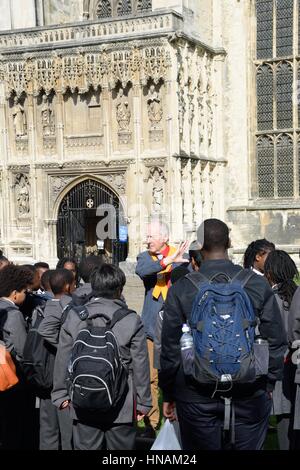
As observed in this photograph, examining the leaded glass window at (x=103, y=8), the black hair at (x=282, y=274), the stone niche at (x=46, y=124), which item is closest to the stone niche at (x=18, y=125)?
the stone niche at (x=46, y=124)

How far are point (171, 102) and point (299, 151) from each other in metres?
4.43

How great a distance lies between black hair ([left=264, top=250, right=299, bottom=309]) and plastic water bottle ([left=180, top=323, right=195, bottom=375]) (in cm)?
153

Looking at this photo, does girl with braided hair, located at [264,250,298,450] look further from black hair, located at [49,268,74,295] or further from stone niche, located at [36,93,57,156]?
stone niche, located at [36,93,57,156]

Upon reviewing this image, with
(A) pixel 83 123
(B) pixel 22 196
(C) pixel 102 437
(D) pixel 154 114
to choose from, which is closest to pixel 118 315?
(C) pixel 102 437

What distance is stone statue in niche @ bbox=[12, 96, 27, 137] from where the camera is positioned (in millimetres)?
18453

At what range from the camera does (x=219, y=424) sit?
3895 millimetres

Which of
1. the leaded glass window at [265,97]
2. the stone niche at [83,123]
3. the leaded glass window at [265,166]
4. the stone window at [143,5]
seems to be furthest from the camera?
the stone window at [143,5]

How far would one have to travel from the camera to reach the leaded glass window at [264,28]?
1858 cm

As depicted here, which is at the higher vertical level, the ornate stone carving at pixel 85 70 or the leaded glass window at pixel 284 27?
the leaded glass window at pixel 284 27

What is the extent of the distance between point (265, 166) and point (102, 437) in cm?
1575

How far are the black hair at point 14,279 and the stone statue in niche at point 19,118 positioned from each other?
1370 centimetres

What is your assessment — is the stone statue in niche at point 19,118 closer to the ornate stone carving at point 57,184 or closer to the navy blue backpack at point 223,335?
the ornate stone carving at point 57,184

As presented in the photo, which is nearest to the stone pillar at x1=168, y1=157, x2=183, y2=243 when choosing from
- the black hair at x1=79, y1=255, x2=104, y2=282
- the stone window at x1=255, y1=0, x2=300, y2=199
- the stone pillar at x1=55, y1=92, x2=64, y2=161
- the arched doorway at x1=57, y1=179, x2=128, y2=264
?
the arched doorway at x1=57, y1=179, x2=128, y2=264

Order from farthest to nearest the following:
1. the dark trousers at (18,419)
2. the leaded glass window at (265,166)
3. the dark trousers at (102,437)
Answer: the leaded glass window at (265,166) < the dark trousers at (18,419) < the dark trousers at (102,437)
